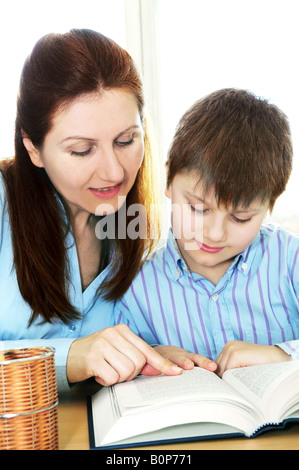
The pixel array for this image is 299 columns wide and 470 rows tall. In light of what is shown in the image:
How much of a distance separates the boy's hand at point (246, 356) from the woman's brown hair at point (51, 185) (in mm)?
376

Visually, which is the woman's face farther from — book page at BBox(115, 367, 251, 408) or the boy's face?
book page at BBox(115, 367, 251, 408)

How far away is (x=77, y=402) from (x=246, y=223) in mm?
560

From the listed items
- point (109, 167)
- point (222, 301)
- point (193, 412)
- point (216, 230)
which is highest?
point (109, 167)

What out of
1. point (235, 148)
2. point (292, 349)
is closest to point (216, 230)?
point (235, 148)

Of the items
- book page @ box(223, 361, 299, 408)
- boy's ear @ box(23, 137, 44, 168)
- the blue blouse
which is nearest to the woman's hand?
book page @ box(223, 361, 299, 408)

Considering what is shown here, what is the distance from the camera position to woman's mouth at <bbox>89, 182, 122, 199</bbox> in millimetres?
1257

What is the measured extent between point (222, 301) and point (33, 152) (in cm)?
62

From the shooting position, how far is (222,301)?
4.68 feet

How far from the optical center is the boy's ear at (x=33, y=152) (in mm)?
1270

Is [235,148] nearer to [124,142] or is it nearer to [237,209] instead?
[237,209]

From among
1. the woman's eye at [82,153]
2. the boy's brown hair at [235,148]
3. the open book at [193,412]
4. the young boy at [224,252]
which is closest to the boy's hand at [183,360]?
the young boy at [224,252]

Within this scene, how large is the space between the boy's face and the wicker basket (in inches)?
24.3

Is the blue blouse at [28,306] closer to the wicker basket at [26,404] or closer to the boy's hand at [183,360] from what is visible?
the boy's hand at [183,360]

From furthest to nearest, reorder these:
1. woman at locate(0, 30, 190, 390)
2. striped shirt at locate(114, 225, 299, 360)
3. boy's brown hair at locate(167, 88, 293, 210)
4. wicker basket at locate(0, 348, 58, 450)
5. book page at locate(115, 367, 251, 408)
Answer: striped shirt at locate(114, 225, 299, 360)
boy's brown hair at locate(167, 88, 293, 210)
woman at locate(0, 30, 190, 390)
book page at locate(115, 367, 251, 408)
wicker basket at locate(0, 348, 58, 450)
